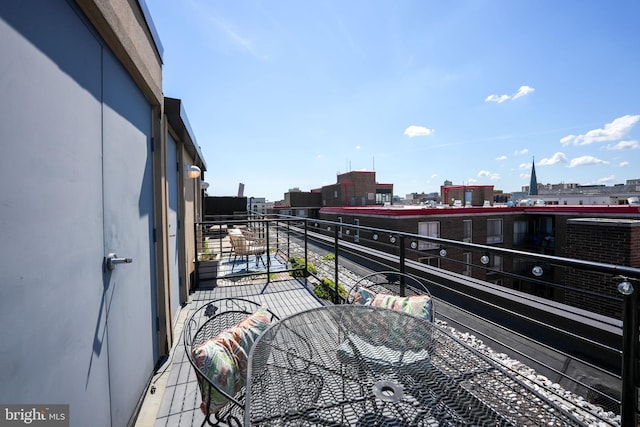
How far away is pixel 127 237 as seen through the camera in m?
1.90

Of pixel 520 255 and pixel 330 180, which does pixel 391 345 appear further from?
pixel 330 180

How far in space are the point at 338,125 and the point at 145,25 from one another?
1565 cm

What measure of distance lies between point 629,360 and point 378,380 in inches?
44.3

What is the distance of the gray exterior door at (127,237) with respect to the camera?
1.61m

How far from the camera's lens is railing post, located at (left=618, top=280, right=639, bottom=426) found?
117 cm

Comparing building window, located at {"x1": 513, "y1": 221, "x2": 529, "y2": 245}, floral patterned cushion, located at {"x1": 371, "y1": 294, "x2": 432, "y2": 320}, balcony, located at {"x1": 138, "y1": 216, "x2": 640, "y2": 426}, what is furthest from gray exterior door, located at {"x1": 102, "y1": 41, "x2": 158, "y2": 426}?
building window, located at {"x1": 513, "y1": 221, "x2": 529, "y2": 245}

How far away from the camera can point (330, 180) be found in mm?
45031

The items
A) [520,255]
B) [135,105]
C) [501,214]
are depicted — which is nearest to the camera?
[520,255]

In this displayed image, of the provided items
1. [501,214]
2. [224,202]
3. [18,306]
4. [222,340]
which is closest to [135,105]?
[18,306]

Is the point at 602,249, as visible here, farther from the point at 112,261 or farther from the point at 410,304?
the point at 112,261

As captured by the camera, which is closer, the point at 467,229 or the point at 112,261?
the point at 112,261

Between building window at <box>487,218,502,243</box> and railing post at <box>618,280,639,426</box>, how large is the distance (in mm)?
22455

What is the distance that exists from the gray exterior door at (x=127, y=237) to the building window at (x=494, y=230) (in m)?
23.2

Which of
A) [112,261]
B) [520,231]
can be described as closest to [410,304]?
[112,261]
